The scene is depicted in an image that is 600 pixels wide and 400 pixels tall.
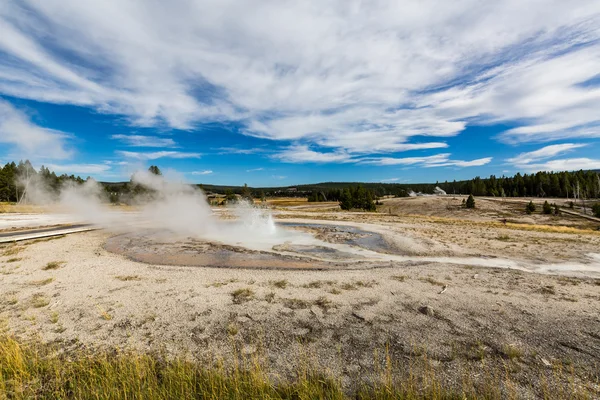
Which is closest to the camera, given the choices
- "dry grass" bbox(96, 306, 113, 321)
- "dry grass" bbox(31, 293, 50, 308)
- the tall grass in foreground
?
the tall grass in foreground

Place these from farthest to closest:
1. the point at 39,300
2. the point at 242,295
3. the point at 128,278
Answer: the point at 128,278
the point at 242,295
the point at 39,300

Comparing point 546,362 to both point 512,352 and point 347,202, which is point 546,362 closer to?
point 512,352

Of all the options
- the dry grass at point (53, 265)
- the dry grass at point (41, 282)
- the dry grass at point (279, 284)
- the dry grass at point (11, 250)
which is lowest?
the dry grass at point (279, 284)

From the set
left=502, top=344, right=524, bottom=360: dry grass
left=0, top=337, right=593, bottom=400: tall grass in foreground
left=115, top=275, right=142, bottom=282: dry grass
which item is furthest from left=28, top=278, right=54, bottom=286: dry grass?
left=502, top=344, right=524, bottom=360: dry grass

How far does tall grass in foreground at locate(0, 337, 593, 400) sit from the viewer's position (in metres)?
5.09

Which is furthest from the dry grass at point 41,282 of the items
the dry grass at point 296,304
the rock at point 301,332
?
the rock at point 301,332

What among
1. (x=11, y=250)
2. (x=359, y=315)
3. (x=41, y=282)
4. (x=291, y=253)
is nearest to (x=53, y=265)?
(x=41, y=282)

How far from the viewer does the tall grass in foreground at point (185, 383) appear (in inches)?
201

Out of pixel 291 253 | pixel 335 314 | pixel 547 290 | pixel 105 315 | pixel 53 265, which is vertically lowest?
pixel 547 290

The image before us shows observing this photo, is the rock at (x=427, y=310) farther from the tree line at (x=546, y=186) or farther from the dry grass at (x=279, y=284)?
the tree line at (x=546, y=186)

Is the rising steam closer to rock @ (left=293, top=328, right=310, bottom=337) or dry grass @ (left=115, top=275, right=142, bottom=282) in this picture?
dry grass @ (left=115, top=275, right=142, bottom=282)

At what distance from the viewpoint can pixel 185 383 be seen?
512cm

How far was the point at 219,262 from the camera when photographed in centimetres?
1680

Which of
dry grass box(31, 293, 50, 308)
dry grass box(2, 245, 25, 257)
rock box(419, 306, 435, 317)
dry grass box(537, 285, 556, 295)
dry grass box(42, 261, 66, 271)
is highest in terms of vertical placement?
dry grass box(2, 245, 25, 257)
